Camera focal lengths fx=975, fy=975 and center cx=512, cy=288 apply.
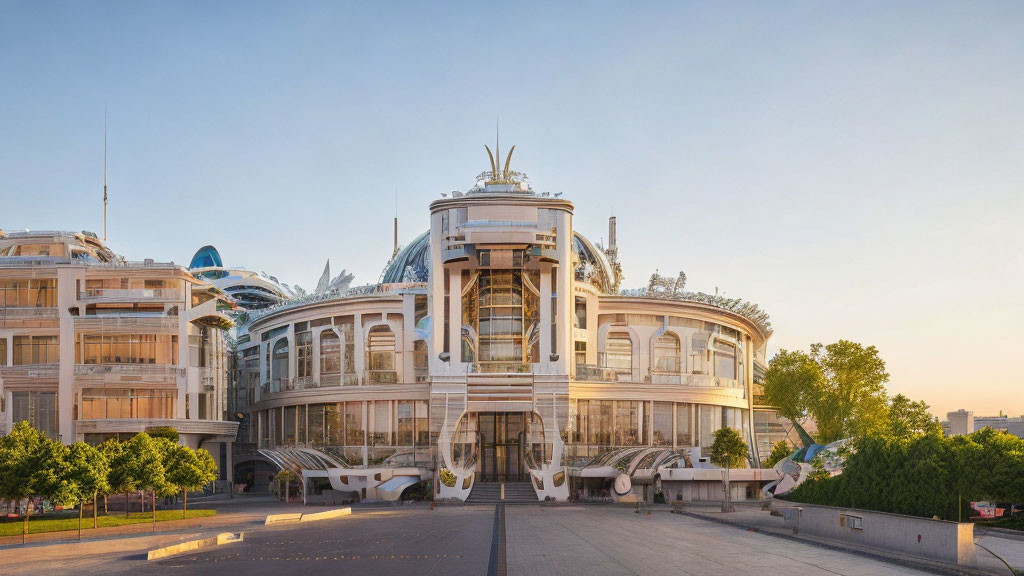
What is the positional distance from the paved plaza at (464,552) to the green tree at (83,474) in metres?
4.24

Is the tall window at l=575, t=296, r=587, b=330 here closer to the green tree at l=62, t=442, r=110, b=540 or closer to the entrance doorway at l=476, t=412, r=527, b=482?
the entrance doorway at l=476, t=412, r=527, b=482

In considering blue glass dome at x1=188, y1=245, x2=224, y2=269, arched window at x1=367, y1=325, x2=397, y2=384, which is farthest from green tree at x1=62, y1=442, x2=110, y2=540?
blue glass dome at x1=188, y1=245, x2=224, y2=269

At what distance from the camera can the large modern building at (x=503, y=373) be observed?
249ft

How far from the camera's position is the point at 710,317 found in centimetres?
9088

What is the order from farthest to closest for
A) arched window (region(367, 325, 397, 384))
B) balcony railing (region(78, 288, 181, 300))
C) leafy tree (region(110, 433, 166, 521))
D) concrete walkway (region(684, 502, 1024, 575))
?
arched window (region(367, 325, 397, 384)) < balcony railing (region(78, 288, 181, 300)) < leafy tree (region(110, 433, 166, 521)) < concrete walkway (region(684, 502, 1024, 575))

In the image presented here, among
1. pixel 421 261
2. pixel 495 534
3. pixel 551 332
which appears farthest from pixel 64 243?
pixel 495 534

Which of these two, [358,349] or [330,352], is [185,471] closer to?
[358,349]

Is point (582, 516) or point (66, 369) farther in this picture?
point (66, 369)

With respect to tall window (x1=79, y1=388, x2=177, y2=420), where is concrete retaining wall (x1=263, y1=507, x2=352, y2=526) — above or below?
below

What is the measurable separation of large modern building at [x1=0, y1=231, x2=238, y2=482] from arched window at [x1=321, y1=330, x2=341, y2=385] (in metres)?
10.8

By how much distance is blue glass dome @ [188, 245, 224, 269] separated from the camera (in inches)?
5138

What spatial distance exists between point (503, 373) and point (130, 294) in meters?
30.9

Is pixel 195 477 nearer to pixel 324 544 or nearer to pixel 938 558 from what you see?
pixel 324 544

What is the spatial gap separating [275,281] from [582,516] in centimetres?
7532
